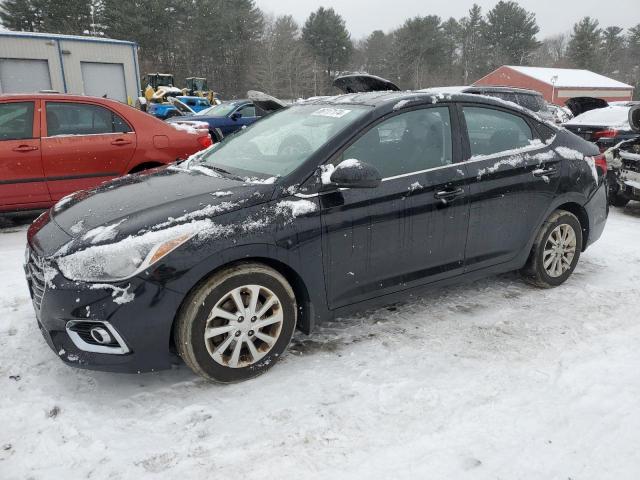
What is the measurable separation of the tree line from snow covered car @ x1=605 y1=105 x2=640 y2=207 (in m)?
42.3

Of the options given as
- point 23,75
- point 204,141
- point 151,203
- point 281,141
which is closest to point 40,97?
Answer: point 204,141

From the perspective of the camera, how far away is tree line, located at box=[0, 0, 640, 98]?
42.1 m

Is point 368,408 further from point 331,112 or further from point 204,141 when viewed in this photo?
point 204,141

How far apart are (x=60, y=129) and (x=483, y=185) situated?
4.93 metres

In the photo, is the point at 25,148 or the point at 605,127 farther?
the point at 605,127

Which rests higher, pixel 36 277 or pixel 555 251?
pixel 36 277

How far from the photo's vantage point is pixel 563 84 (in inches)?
1629

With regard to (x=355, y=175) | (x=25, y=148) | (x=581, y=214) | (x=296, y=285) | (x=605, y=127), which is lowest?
(x=296, y=285)

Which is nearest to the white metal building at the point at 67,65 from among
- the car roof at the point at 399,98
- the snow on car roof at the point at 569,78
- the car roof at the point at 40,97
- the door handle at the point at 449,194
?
the car roof at the point at 40,97

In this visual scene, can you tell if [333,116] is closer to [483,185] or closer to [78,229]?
[483,185]

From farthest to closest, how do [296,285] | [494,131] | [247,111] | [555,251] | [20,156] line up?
[247,111] < [20,156] < [555,251] < [494,131] < [296,285]

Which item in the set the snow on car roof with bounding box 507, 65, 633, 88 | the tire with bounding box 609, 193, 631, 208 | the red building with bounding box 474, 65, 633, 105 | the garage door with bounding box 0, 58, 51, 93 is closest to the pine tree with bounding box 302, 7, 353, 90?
the red building with bounding box 474, 65, 633, 105

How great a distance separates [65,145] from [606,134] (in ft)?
25.3

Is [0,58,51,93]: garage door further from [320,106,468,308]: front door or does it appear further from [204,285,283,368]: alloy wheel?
[204,285,283,368]: alloy wheel
